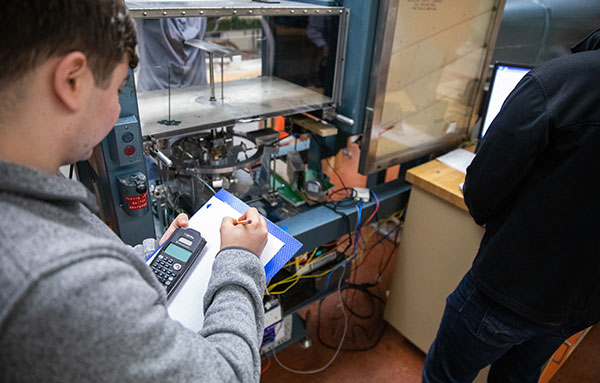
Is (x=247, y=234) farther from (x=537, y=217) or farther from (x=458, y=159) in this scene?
(x=458, y=159)

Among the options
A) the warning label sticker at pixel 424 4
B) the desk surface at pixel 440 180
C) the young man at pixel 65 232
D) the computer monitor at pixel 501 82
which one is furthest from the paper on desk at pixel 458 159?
the young man at pixel 65 232

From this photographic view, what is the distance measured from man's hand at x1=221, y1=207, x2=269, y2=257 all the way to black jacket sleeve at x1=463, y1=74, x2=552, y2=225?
61 cm

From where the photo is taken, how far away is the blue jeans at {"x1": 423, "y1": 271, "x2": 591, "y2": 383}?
1078 mm

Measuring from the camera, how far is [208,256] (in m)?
0.83

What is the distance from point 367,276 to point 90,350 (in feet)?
6.81

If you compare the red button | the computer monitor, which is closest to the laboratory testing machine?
the red button

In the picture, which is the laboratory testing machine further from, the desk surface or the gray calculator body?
the gray calculator body

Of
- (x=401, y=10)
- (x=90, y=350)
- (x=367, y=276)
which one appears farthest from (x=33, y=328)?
(x=367, y=276)

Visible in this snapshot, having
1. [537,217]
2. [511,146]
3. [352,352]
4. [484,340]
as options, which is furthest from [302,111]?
[352,352]

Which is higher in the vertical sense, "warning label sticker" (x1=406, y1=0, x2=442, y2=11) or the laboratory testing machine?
"warning label sticker" (x1=406, y1=0, x2=442, y2=11)

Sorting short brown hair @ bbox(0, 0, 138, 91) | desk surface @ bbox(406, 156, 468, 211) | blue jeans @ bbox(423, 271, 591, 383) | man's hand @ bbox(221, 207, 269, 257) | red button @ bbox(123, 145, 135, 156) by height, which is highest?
short brown hair @ bbox(0, 0, 138, 91)

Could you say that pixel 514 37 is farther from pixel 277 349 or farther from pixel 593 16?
pixel 277 349

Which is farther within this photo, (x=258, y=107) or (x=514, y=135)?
(x=258, y=107)

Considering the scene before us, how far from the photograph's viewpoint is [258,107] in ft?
4.18
